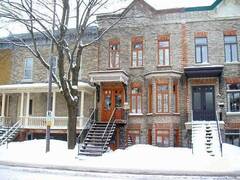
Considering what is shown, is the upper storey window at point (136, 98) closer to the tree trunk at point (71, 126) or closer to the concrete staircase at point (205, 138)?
the concrete staircase at point (205, 138)

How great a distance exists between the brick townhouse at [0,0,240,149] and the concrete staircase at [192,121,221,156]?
0.84 meters

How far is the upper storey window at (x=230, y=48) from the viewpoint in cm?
2414

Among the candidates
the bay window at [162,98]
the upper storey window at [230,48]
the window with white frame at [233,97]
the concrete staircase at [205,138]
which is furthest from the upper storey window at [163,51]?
the concrete staircase at [205,138]

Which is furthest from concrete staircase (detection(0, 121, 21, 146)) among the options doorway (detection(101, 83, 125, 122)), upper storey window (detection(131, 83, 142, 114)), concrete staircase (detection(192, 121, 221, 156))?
concrete staircase (detection(192, 121, 221, 156))

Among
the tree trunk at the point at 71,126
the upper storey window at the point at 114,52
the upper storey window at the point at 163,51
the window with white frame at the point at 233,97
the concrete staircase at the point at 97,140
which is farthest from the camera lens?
the upper storey window at the point at 114,52

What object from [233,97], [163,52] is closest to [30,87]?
[163,52]

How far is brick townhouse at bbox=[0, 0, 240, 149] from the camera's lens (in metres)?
23.6

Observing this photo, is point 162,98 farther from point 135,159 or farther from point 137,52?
point 135,159

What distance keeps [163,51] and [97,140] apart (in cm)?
868

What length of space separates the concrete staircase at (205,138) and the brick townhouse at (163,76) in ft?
2.75

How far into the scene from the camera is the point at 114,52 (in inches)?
1041

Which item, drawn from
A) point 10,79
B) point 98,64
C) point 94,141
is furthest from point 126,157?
point 10,79

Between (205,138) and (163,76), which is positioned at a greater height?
(163,76)

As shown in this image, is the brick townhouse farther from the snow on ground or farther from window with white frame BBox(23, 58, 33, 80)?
the snow on ground
